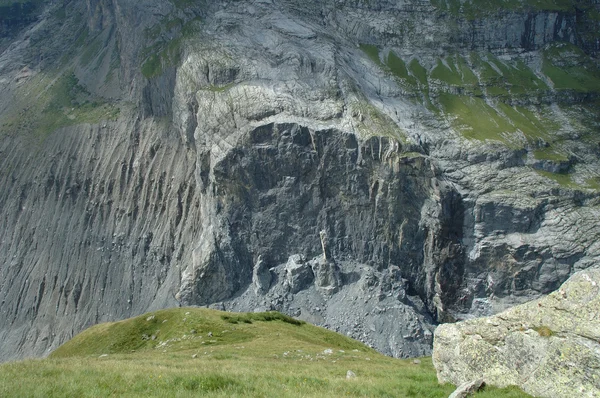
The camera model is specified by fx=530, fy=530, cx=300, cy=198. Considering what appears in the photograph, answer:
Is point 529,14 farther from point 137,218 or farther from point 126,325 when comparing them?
point 126,325

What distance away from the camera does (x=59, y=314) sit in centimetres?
8462

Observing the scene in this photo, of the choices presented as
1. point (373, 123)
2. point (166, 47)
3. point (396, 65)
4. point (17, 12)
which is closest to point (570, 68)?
point (396, 65)

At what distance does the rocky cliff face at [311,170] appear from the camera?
255 ft

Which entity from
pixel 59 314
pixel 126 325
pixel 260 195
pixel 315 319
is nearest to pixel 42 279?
pixel 59 314

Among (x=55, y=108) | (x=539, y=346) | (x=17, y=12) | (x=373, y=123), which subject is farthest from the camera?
(x=17, y=12)

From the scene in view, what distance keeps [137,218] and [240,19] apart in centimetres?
4287

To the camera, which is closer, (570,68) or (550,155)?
(550,155)

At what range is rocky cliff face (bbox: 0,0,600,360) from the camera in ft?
255

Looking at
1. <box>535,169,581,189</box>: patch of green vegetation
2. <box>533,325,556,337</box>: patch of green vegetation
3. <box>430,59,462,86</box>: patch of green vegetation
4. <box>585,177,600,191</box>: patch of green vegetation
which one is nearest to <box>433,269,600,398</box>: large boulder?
<box>533,325,556,337</box>: patch of green vegetation

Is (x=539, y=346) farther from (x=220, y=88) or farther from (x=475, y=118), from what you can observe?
(x=475, y=118)

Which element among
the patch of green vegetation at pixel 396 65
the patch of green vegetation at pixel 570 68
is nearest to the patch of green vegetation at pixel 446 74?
the patch of green vegetation at pixel 396 65

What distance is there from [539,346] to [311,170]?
68.8m

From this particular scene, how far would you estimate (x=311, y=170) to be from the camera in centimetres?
8325

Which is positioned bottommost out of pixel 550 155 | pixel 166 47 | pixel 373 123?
pixel 550 155
